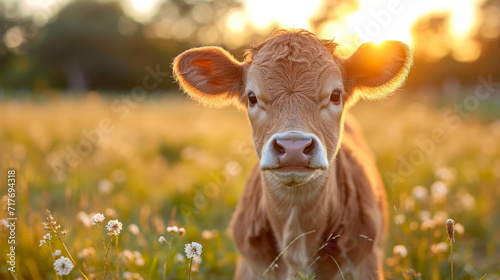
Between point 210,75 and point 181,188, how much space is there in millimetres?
2505

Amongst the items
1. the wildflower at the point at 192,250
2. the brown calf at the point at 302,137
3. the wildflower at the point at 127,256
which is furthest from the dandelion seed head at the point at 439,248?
the wildflower at the point at 127,256

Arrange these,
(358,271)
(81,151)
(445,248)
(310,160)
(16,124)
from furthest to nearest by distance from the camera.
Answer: (16,124)
(81,151)
(445,248)
(358,271)
(310,160)

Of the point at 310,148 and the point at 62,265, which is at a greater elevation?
the point at 310,148

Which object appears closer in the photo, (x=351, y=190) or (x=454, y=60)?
(x=351, y=190)

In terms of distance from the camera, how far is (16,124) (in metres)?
7.95

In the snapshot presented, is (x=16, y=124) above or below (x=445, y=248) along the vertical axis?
above

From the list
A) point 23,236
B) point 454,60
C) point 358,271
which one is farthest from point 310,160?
point 454,60

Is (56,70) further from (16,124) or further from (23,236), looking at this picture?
(23,236)

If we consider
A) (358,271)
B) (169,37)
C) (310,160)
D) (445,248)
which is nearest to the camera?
(310,160)

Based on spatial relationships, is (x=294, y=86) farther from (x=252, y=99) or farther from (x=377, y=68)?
(x=377, y=68)

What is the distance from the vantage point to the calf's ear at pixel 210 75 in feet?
10.3

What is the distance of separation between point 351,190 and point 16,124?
6.87 metres

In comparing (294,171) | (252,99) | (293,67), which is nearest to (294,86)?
(293,67)

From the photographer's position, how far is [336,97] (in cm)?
293
